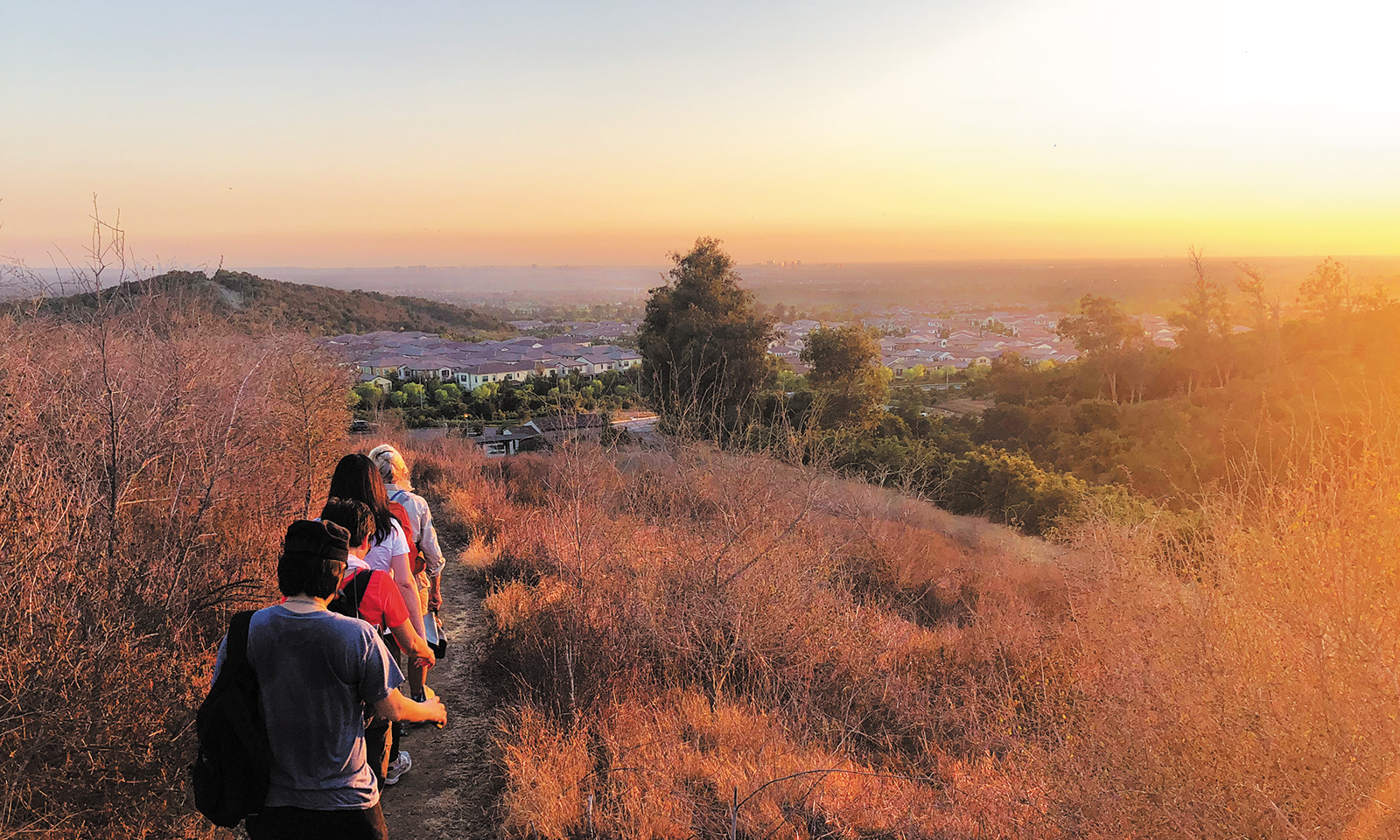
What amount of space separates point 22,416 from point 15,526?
4.25ft

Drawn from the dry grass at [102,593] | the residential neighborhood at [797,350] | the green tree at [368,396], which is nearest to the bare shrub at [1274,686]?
the dry grass at [102,593]

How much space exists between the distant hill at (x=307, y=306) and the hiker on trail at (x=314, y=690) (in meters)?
4.23

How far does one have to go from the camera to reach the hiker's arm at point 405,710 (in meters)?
1.95

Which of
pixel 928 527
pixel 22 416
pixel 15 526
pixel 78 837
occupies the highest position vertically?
pixel 22 416

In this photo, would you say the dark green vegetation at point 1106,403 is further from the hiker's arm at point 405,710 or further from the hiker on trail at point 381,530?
the hiker's arm at point 405,710

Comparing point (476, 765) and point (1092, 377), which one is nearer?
point (476, 765)

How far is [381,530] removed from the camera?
9.91ft

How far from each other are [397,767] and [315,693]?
2221 millimetres

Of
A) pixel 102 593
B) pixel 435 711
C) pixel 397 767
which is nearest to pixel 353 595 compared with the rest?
pixel 435 711

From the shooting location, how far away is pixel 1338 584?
129 inches

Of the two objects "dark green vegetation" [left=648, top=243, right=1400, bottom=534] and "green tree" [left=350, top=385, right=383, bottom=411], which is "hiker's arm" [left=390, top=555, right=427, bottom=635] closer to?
"dark green vegetation" [left=648, top=243, right=1400, bottom=534]

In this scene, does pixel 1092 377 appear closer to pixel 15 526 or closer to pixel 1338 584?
pixel 1338 584

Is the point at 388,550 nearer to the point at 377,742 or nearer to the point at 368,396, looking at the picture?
the point at 377,742

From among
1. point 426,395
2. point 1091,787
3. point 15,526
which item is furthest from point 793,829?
point 426,395
